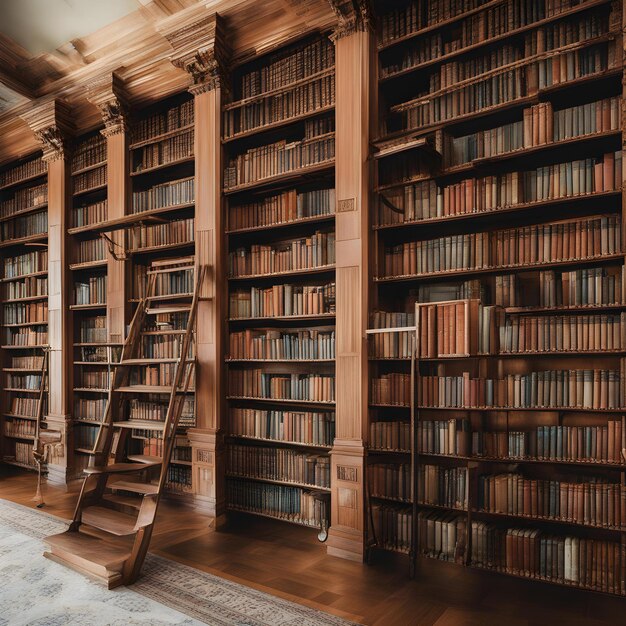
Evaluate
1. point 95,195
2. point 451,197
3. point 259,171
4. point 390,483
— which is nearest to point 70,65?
point 95,195

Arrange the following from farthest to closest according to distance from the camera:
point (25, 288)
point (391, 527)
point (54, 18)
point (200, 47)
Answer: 1. point (25, 288)
2. point (54, 18)
3. point (200, 47)
4. point (391, 527)

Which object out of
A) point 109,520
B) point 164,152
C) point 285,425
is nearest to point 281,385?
point 285,425

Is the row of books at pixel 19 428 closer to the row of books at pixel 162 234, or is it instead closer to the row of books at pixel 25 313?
the row of books at pixel 25 313

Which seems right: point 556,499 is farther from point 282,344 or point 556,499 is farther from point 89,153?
point 89,153

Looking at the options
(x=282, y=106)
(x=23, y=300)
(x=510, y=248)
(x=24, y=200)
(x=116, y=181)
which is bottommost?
(x=23, y=300)

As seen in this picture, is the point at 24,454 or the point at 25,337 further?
the point at 25,337

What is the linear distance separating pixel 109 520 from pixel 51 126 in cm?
402

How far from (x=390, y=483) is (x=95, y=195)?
14.2 feet

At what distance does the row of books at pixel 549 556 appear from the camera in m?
2.88

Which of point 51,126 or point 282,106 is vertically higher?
point 51,126

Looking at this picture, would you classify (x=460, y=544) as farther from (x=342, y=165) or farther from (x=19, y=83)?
(x=19, y=83)

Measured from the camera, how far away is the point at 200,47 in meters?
4.28

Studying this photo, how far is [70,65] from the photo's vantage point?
516cm

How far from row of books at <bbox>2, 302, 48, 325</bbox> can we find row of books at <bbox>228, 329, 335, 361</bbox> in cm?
288
